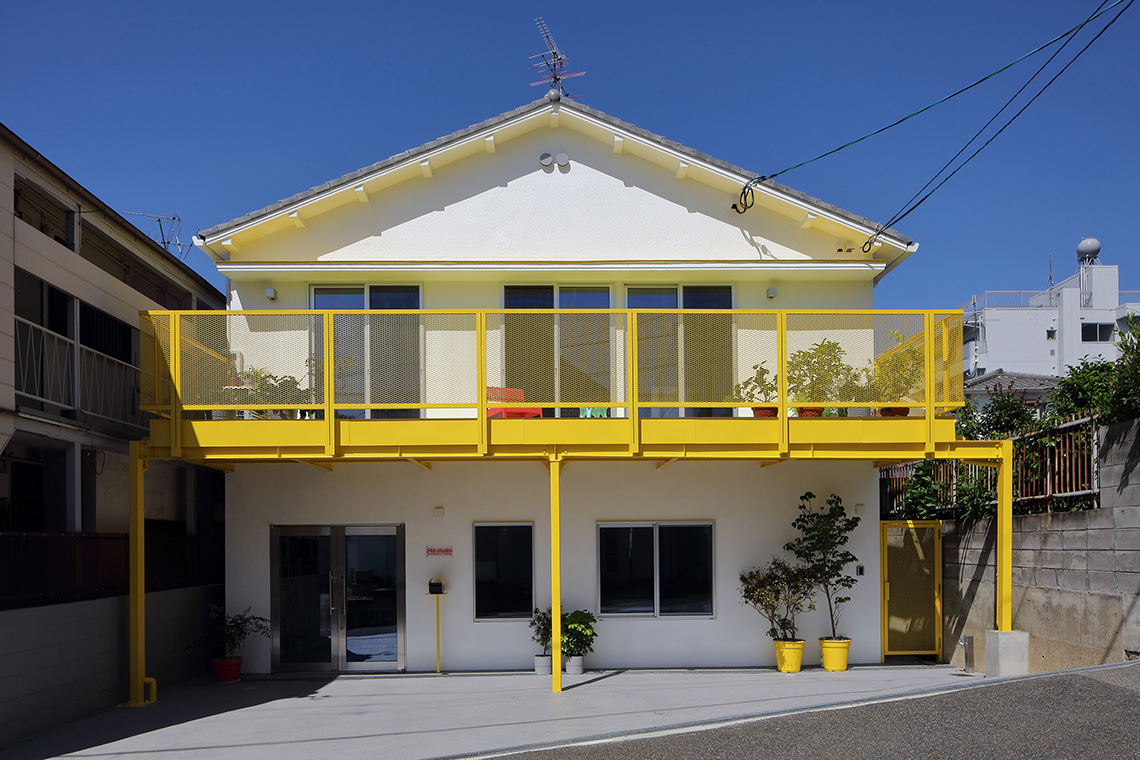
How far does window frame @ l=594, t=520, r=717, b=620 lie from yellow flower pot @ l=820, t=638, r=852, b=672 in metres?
1.47

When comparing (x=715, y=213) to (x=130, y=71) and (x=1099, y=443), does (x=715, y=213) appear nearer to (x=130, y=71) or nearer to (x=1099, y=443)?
(x=1099, y=443)

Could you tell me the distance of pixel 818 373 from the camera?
1010 cm

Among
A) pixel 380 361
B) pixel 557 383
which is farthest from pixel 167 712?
pixel 557 383

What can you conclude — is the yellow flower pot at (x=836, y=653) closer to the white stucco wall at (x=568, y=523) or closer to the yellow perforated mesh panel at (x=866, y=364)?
the white stucco wall at (x=568, y=523)

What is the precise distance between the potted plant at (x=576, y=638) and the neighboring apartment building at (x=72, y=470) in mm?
5045

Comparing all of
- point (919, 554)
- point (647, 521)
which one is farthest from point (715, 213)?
point (919, 554)

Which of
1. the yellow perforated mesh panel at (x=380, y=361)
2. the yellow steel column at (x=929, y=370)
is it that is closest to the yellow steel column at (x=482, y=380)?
the yellow perforated mesh panel at (x=380, y=361)

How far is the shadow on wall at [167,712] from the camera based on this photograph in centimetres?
794

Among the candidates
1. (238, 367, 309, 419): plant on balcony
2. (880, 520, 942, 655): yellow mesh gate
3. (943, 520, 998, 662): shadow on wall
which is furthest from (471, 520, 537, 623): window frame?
(943, 520, 998, 662): shadow on wall

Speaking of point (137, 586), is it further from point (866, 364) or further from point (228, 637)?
point (866, 364)

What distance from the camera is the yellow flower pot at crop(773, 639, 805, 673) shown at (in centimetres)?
1104

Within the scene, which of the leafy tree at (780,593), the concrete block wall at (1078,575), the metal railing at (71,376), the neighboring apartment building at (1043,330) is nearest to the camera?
the concrete block wall at (1078,575)

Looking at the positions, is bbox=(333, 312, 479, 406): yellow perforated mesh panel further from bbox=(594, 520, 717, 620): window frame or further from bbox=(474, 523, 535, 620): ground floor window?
bbox=(594, 520, 717, 620): window frame

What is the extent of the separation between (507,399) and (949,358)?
5072 millimetres
